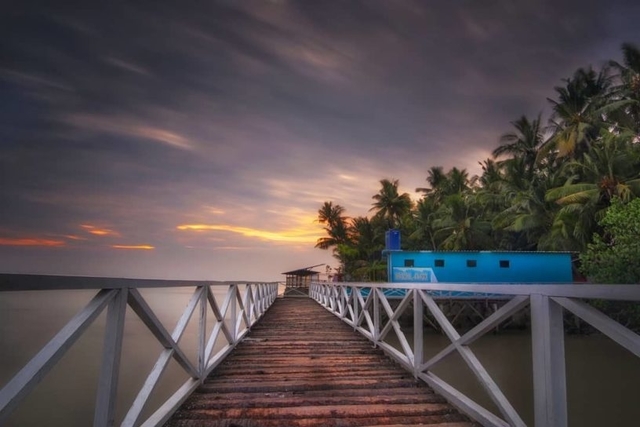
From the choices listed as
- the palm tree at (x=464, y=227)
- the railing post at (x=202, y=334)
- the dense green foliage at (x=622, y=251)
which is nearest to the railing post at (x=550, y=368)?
the railing post at (x=202, y=334)

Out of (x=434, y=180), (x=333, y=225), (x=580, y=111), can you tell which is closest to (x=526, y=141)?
(x=580, y=111)

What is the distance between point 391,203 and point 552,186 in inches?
692

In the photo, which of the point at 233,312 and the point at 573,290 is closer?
the point at 573,290

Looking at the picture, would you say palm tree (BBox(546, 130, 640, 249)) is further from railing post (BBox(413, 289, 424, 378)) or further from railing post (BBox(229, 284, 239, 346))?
railing post (BBox(229, 284, 239, 346))

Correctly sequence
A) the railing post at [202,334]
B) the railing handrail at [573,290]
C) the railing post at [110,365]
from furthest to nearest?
the railing post at [202,334], the railing post at [110,365], the railing handrail at [573,290]

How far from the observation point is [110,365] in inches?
85.7

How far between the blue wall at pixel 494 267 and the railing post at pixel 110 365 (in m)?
19.6

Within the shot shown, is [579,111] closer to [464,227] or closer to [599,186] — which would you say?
[599,186]

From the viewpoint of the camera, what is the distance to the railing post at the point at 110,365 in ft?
6.97

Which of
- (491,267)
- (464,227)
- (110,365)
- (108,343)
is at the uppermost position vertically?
(464,227)

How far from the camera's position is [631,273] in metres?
13.3

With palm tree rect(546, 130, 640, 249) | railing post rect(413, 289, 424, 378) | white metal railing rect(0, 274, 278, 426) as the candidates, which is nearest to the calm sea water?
white metal railing rect(0, 274, 278, 426)

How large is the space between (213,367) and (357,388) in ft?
5.45

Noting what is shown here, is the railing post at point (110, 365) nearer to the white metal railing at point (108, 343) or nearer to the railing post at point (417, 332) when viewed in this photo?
the white metal railing at point (108, 343)
